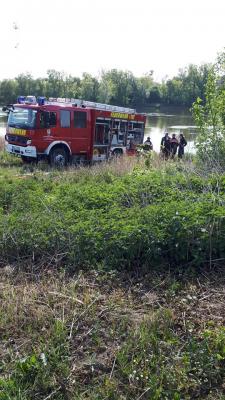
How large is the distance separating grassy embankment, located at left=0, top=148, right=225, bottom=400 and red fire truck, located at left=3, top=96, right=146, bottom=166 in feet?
26.1

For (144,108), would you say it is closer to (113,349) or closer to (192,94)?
(192,94)

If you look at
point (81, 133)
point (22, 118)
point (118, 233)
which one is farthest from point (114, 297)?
point (81, 133)

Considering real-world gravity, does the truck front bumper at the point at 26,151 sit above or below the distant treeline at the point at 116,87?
below

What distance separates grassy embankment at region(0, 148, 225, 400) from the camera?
2648 millimetres

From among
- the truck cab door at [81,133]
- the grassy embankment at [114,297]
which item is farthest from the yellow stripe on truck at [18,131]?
the grassy embankment at [114,297]

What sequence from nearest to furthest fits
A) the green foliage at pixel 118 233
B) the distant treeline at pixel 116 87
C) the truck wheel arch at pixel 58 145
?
the green foliage at pixel 118 233 → the truck wheel arch at pixel 58 145 → the distant treeline at pixel 116 87

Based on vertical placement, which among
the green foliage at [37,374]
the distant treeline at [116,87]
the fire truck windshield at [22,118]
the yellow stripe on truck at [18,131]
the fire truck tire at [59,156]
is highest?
the distant treeline at [116,87]

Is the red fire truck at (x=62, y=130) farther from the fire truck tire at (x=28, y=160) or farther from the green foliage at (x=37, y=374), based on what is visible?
the green foliage at (x=37, y=374)

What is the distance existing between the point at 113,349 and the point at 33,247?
6.42ft

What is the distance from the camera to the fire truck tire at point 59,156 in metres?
13.9

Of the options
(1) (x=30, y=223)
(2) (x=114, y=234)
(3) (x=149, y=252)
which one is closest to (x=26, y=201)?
(1) (x=30, y=223)

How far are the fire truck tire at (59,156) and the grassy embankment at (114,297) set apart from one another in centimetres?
798

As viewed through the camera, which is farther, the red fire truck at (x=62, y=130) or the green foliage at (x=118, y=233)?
the red fire truck at (x=62, y=130)

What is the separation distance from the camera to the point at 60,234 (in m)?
4.58
